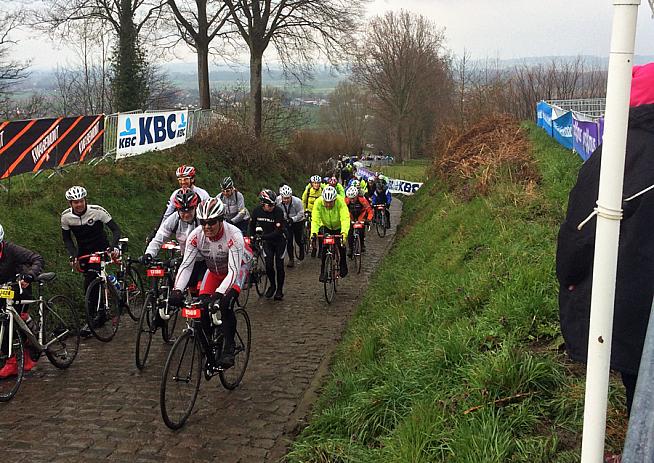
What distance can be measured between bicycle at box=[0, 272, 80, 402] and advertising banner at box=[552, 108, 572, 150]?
43.8 ft

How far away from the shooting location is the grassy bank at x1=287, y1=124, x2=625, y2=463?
3.97 m

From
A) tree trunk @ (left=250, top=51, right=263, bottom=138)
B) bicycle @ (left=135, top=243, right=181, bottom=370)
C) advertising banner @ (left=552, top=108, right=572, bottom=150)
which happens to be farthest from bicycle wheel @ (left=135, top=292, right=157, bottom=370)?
tree trunk @ (left=250, top=51, right=263, bottom=138)

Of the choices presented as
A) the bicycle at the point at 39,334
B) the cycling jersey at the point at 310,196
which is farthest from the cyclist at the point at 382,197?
the bicycle at the point at 39,334

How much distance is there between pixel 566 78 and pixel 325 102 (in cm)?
3839

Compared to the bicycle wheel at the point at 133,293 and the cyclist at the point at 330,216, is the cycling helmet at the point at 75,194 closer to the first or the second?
the bicycle wheel at the point at 133,293

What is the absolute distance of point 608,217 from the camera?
1.92 metres

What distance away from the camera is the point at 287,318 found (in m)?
10.5

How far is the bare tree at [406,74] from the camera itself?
72.7 meters

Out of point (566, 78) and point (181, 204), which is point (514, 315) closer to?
point (181, 204)

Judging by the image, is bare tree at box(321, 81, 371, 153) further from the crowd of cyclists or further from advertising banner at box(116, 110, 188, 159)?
the crowd of cyclists

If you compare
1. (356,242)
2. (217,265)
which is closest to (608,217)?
(217,265)

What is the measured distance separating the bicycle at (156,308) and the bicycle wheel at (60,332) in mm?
832

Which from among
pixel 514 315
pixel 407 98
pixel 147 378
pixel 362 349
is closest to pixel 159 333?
pixel 147 378

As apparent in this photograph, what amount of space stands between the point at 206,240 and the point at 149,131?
46.2 ft
